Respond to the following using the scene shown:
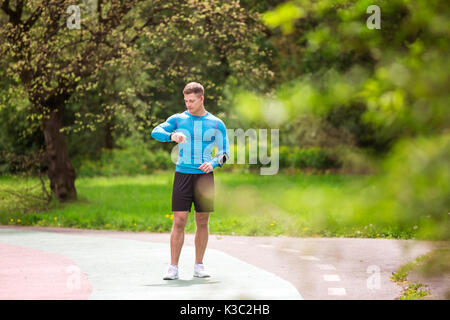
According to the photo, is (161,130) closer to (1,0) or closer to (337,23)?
(337,23)

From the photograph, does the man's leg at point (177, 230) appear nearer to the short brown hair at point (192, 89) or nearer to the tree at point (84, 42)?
the short brown hair at point (192, 89)

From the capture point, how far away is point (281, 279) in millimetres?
7676

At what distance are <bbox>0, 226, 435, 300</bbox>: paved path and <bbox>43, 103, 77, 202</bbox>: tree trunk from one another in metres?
5.49

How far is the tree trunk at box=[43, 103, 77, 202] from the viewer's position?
17.7 meters

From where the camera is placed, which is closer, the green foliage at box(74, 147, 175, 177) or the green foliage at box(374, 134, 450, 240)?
the green foliage at box(374, 134, 450, 240)

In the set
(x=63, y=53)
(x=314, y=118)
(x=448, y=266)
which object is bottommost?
(x=448, y=266)

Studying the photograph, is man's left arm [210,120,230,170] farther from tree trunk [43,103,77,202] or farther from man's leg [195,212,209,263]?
tree trunk [43,103,77,202]

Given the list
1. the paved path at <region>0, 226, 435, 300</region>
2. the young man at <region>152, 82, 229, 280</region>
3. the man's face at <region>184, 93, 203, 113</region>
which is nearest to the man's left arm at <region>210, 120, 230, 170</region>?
the young man at <region>152, 82, 229, 280</region>

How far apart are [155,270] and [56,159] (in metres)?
9.83

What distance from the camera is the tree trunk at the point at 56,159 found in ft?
58.0

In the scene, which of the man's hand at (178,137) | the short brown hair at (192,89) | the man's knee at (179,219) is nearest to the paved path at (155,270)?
the man's knee at (179,219)

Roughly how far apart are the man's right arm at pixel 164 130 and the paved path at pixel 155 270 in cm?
148

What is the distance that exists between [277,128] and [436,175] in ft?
1.26

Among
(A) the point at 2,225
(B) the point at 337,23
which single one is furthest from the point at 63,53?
(B) the point at 337,23
